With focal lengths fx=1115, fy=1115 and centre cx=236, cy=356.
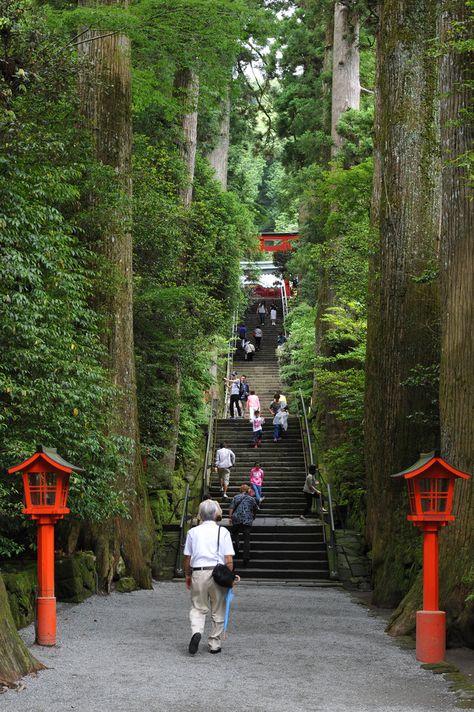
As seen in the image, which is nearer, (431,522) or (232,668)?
(232,668)

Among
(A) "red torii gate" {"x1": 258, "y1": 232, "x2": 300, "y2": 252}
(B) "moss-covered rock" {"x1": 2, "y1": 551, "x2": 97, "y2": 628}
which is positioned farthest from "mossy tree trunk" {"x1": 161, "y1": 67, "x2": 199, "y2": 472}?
(A) "red torii gate" {"x1": 258, "y1": 232, "x2": 300, "y2": 252}

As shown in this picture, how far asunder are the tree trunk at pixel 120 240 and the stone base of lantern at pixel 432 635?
24.4 ft

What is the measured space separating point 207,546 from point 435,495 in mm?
2190

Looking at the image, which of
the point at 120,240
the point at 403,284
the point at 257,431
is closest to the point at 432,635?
the point at 403,284

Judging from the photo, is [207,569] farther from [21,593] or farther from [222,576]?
[21,593]

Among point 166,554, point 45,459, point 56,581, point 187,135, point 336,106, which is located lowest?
point 166,554

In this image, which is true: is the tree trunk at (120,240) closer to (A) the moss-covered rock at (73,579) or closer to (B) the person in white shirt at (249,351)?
(A) the moss-covered rock at (73,579)

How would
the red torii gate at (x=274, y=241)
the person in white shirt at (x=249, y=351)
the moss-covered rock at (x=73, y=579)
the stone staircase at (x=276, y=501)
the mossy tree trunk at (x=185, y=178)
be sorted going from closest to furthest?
the moss-covered rock at (x=73, y=579), the stone staircase at (x=276, y=501), the mossy tree trunk at (x=185, y=178), the person in white shirt at (x=249, y=351), the red torii gate at (x=274, y=241)

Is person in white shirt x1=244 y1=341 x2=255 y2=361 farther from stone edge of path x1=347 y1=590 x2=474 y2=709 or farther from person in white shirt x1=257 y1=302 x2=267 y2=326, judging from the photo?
stone edge of path x1=347 y1=590 x2=474 y2=709

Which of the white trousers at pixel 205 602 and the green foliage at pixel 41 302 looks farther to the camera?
the green foliage at pixel 41 302

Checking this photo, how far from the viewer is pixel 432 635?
33.5 ft

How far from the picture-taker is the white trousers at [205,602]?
1022cm

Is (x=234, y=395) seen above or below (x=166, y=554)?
above

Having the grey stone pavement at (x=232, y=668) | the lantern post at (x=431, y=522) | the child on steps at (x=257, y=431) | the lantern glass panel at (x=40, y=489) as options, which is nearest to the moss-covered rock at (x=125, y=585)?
the grey stone pavement at (x=232, y=668)
